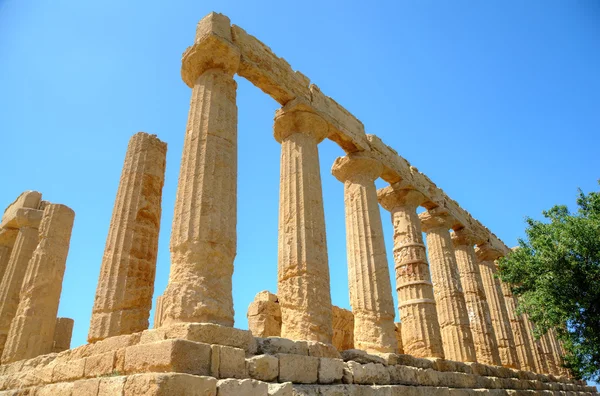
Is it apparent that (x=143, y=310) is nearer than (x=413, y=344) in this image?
Yes

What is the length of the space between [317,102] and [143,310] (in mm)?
6605

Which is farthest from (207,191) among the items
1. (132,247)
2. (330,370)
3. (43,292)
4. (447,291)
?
(447,291)

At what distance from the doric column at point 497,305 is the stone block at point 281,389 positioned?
1273 cm

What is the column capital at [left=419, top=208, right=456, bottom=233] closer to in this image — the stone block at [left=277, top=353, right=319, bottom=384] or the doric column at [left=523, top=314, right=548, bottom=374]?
the doric column at [left=523, top=314, right=548, bottom=374]

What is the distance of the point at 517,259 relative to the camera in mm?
17625

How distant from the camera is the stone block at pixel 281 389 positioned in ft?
19.5

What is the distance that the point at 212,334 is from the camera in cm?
616

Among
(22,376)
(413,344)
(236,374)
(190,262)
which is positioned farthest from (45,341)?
(413,344)

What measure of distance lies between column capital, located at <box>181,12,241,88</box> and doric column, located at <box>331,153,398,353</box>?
479 centimetres

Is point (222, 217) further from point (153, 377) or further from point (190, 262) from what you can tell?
point (153, 377)

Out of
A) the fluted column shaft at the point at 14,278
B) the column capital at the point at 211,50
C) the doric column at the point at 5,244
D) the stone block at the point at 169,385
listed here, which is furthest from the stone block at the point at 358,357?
the doric column at the point at 5,244

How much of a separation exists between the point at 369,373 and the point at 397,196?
732 cm

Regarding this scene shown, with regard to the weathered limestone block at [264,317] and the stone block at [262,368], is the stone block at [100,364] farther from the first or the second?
the weathered limestone block at [264,317]

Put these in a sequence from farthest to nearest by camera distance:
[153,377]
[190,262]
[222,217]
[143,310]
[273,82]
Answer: [273,82] < [143,310] < [222,217] < [190,262] < [153,377]
